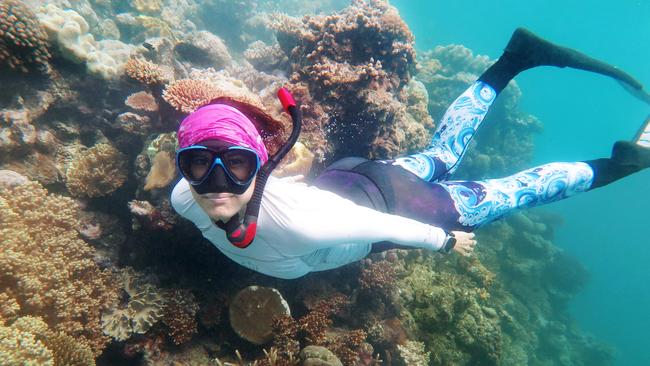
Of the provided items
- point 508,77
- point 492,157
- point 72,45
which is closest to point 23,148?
point 72,45

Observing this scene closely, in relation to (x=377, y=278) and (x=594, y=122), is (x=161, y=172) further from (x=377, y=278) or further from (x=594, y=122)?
(x=594, y=122)

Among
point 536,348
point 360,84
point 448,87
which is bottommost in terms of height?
point 536,348

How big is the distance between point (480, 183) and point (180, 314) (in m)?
4.16

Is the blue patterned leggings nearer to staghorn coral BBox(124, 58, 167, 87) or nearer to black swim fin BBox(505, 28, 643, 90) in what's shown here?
black swim fin BBox(505, 28, 643, 90)

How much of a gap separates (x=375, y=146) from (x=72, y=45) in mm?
4954

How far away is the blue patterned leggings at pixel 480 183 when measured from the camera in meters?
4.17

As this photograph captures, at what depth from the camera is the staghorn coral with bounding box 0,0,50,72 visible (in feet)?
13.6

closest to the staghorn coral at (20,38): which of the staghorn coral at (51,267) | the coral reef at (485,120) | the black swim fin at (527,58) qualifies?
the staghorn coral at (51,267)

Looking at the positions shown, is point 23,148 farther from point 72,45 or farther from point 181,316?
point 181,316

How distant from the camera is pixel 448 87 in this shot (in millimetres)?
15859

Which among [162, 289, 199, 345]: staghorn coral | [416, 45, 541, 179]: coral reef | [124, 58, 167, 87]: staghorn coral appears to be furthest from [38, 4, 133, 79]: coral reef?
[416, 45, 541, 179]: coral reef

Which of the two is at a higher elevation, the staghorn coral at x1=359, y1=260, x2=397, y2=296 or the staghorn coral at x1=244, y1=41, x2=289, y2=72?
the staghorn coral at x1=244, y1=41, x2=289, y2=72

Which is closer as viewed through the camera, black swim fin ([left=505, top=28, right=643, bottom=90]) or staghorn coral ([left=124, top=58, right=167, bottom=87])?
staghorn coral ([left=124, top=58, right=167, bottom=87])

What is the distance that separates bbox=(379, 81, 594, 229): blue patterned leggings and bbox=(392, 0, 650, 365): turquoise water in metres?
37.7
